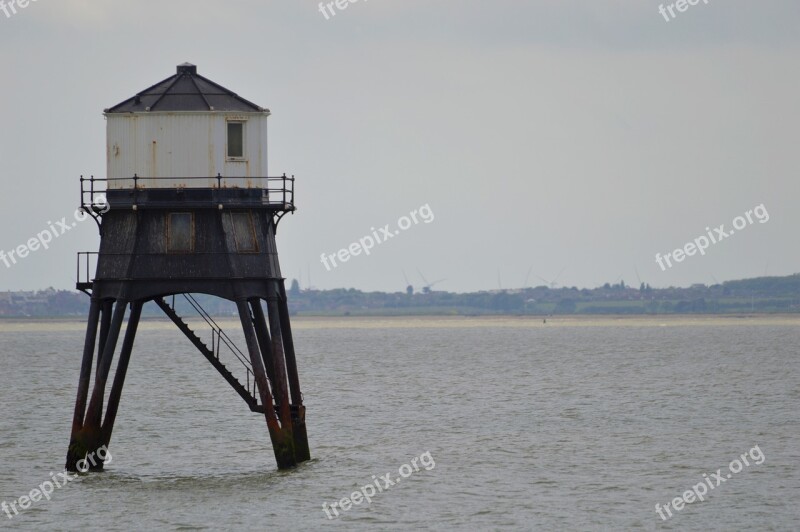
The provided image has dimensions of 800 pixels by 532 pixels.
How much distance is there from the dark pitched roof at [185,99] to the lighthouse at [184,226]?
0.04 m

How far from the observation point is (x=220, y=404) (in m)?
69.0

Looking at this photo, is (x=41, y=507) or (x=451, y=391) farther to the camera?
(x=451, y=391)

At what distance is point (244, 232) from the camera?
40.1 metres

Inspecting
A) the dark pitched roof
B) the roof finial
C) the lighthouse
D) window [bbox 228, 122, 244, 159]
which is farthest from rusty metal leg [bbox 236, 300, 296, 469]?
the roof finial

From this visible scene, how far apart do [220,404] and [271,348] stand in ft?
94.3

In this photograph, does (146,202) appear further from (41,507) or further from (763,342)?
(763,342)

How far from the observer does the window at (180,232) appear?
39.3m

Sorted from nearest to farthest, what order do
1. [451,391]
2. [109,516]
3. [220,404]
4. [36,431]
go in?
[109,516]
[36,431]
[220,404]
[451,391]

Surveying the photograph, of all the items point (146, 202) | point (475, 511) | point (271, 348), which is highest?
point (146, 202)

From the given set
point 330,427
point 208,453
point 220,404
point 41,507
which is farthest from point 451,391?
point 41,507

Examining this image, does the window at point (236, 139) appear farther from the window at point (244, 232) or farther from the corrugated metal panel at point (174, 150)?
the window at point (244, 232)

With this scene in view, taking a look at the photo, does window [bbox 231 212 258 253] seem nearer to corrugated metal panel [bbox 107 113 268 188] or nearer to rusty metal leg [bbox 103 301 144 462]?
corrugated metal panel [bbox 107 113 268 188]

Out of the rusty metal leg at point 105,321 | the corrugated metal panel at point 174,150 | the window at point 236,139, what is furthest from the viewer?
the window at point 236,139

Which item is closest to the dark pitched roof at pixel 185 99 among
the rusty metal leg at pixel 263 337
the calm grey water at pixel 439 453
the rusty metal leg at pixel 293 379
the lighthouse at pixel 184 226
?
the lighthouse at pixel 184 226
